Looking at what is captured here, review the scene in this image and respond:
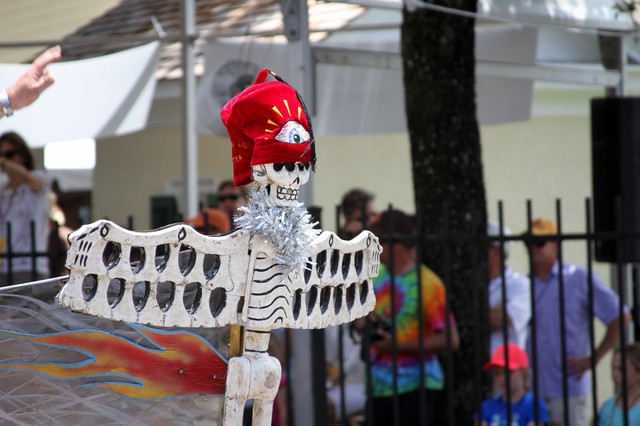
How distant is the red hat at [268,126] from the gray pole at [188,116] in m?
4.38

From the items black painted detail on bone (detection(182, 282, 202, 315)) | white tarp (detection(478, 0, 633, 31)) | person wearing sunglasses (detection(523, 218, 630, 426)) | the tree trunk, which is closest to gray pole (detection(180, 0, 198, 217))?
the tree trunk

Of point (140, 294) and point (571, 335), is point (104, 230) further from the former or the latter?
point (571, 335)

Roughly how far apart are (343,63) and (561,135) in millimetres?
5750

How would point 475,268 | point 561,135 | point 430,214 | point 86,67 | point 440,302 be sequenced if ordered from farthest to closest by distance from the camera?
point 561,135, point 86,67, point 430,214, point 440,302, point 475,268

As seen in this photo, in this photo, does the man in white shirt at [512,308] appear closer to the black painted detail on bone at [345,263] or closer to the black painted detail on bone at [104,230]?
the black painted detail on bone at [345,263]

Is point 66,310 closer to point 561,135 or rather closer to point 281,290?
point 281,290

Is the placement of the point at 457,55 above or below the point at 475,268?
above

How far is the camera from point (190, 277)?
244cm

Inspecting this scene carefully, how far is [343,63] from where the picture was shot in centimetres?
548

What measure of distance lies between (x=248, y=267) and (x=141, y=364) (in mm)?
393

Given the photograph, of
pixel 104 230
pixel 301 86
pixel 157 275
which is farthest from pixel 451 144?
pixel 104 230

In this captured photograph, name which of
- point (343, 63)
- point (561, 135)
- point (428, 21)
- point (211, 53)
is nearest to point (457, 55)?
point (428, 21)

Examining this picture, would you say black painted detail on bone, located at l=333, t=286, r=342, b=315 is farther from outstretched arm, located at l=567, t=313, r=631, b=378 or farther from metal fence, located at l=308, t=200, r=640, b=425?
outstretched arm, located at l=567, t=313, r=631, b=378

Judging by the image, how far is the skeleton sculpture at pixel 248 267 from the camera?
2.38 m
